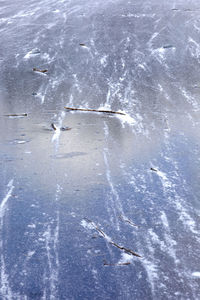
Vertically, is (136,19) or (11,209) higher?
(136,19)

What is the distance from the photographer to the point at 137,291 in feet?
5.61

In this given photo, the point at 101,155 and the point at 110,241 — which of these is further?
the point at 101,155

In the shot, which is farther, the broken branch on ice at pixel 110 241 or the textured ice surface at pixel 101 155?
the broken branch on ice at pixel 110 241

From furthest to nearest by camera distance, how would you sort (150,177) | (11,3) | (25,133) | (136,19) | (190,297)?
(11,3), (136,19), (25,133), (150,177), (190,297)

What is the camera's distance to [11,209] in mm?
2250

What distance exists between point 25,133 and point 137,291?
6.05 ft

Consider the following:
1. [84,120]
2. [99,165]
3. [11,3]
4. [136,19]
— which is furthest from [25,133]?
A: [11,3]

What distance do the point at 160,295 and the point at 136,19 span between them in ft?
14.0

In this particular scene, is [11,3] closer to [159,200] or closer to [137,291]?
[159,200]

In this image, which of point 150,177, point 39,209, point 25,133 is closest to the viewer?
point 39,209

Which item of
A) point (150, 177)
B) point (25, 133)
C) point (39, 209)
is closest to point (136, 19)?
point (25, 133)

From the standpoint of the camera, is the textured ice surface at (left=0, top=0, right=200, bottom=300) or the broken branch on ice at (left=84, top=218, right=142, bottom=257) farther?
the broken branch on ice at (left=84, top=218, right=142, bottom=257)

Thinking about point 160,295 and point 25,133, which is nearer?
point 160,295

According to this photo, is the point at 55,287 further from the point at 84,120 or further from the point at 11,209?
the point at 84,120
